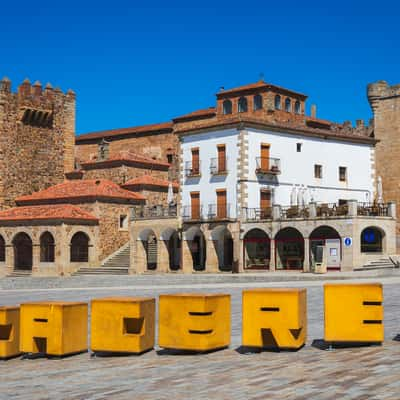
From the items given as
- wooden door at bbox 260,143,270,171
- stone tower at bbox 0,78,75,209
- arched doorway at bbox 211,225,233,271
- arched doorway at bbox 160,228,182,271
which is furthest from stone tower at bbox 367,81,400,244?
stone tower at bbox 0,78,75,209

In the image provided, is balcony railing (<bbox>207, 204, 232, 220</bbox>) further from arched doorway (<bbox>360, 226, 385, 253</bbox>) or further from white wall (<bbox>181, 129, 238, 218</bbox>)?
arched doorway (<bbox>360, 226, 385, 253</bbox>)

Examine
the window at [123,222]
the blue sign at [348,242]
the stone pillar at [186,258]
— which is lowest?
the stone pillar at [186,258]

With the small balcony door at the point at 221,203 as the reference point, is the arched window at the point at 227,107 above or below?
above

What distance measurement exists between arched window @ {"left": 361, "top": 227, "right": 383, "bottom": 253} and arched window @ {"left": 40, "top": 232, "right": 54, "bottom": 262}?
19.2m

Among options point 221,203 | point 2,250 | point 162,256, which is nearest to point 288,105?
point 221,203

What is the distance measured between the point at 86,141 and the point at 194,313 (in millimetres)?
55323

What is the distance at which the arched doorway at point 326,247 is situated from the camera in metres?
34.7

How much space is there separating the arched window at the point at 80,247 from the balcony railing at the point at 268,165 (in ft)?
41.4

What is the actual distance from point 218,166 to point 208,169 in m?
0.83

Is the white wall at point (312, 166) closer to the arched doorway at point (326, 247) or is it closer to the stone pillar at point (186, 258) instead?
the stone pillar at point (186, 258)

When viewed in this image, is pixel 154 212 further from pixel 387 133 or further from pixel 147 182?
pixel 387 133

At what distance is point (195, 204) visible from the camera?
4178cm

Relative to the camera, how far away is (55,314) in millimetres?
10867

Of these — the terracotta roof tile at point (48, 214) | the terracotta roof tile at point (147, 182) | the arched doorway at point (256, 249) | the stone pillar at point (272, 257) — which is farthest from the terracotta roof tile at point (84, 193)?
the stone pillar at point (272, 257)
